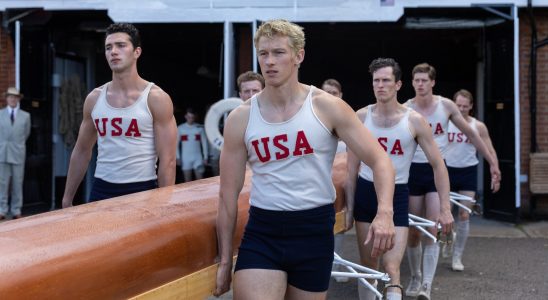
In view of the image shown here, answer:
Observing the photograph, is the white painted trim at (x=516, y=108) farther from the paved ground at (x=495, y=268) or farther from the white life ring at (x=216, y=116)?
the white life ring at (x=216, y=116)

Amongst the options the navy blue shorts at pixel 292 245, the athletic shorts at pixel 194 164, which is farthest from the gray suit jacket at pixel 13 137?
the navy blue shorts at pixel 292 245

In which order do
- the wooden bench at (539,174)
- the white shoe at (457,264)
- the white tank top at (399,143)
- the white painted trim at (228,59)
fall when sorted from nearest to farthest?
the white tank top at (399,143), the white shoe at (457,264), the white painted trim at (228,59), the wooden bench at (539,174)

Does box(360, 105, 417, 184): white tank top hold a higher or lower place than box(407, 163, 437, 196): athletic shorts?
higher

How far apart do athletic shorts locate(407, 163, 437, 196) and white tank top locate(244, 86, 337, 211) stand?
3456 mm

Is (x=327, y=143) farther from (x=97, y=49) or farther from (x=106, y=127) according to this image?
(x=97, y=49)

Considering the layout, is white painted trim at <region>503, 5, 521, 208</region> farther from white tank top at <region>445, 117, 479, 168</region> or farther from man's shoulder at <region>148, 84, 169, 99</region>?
man's shoulder at <region>148, 84, 169, 99</region>

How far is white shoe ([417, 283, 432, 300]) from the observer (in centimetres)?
586

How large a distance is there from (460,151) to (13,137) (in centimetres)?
649

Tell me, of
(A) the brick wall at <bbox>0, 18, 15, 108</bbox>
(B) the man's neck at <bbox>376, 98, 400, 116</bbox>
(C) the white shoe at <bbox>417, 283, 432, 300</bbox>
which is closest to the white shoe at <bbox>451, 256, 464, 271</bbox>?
(C) the white shoe at <bbox>417, 283, 432, 300</bbox>

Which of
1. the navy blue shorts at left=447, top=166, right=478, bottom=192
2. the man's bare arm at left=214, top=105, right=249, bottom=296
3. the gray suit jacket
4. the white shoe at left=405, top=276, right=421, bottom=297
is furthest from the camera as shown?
the gray suit jacket

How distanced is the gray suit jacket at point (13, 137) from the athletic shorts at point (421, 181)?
6442 mm

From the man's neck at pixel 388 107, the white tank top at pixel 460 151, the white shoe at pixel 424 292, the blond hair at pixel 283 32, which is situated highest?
the blond hair at pixel 283 32

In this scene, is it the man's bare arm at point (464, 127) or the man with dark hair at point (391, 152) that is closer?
the man with dark hair at point (391, 152)

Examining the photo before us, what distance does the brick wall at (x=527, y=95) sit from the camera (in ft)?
35.8
